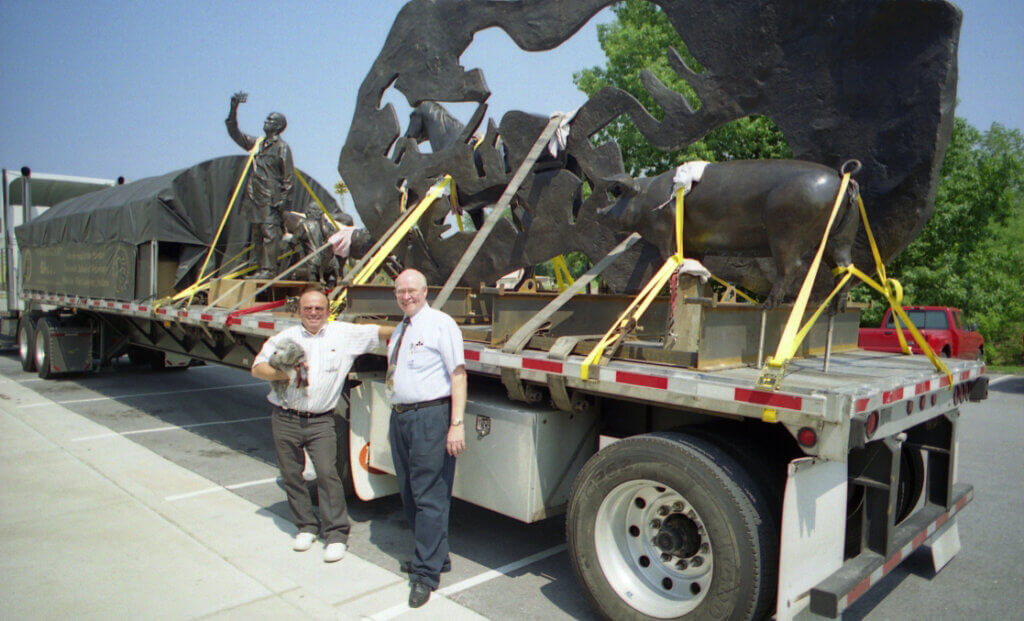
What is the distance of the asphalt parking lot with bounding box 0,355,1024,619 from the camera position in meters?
3.84

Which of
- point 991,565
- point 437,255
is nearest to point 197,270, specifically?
point 437,255

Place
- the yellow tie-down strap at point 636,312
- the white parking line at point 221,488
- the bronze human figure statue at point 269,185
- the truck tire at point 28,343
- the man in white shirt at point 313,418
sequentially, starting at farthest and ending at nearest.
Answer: the truck tire at point 28,343 → the bronze human figure statue at point 269,185 → the white parking line at point 221,488 → the man in white shirt at point 313,418 → the yellow tie-down strap at point 636,312

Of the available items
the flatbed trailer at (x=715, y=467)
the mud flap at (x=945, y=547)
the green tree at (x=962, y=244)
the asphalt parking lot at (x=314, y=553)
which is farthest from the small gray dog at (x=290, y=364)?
the green tree at (x=962, y=244)

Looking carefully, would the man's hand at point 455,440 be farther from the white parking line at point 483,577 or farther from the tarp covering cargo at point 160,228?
the tarp covering cargo at point 160,228

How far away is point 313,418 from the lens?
458 centimetres

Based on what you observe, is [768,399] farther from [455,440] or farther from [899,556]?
[455,440]

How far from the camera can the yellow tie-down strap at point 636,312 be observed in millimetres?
3703

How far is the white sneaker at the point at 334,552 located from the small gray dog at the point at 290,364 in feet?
3.04

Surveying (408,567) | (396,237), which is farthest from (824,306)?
(396,237)

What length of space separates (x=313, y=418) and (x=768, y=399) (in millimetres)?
2840

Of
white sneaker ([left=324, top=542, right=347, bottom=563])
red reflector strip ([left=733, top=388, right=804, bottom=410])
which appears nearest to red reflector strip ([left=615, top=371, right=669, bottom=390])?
red reflector strip ([left=733, top=388, right=804, bottom=410])

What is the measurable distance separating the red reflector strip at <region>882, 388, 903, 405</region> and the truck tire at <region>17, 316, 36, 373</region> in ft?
42.3

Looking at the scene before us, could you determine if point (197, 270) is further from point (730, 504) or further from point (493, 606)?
point (730, 504)

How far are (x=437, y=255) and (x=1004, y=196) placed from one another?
1674cm
